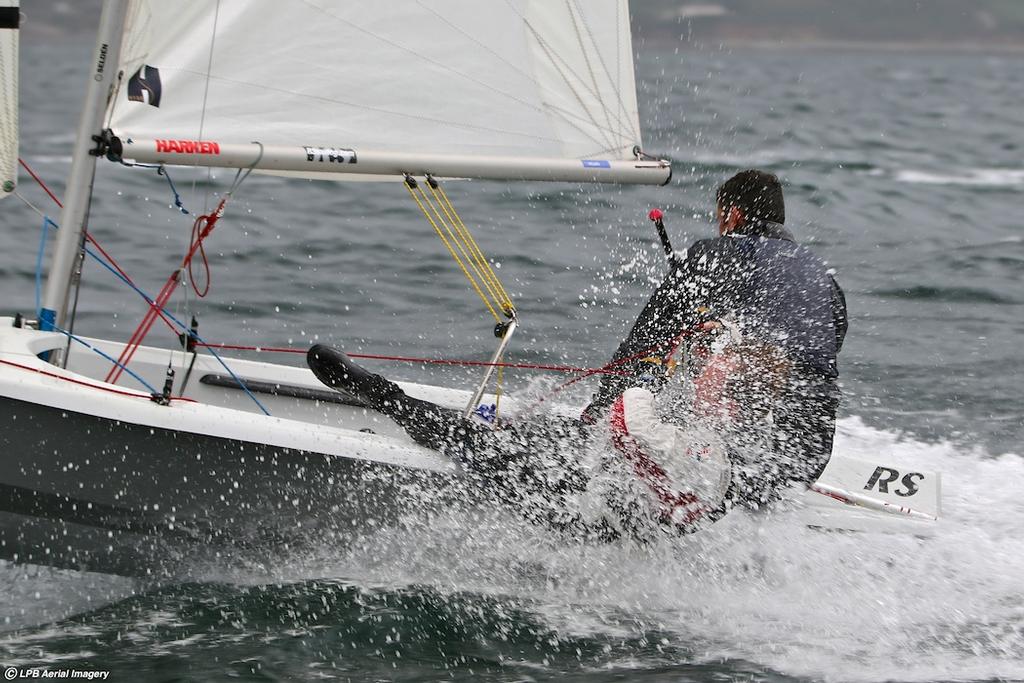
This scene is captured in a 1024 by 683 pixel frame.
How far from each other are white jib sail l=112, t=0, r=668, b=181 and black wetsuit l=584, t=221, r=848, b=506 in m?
0.63

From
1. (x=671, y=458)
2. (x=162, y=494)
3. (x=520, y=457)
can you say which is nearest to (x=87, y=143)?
(x=162, y=494)

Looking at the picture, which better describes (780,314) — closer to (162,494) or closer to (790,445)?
(790,445)

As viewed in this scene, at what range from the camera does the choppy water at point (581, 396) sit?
11.7 feet

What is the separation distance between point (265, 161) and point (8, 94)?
767 mm

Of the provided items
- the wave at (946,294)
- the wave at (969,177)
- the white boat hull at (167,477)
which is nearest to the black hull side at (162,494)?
the white boat hull at (167,477)

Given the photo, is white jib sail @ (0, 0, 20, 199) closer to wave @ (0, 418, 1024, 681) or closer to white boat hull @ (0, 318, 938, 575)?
white boat hull @ (0, 318, 938, 575)

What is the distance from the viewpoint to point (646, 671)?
3443 mm

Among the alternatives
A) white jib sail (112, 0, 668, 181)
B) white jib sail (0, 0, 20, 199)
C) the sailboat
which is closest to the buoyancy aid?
the sailboat

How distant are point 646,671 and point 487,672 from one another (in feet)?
1.33

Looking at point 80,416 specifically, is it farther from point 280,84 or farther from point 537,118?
point 537,118

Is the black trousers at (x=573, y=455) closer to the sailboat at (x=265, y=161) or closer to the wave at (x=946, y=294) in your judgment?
the sailboat at (x=265, y=161)

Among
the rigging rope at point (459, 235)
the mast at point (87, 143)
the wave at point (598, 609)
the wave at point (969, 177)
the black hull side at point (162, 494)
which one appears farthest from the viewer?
the wave at point (969, 177)

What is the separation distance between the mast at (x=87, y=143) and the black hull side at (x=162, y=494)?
504 mm

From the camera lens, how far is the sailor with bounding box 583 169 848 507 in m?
3.68
